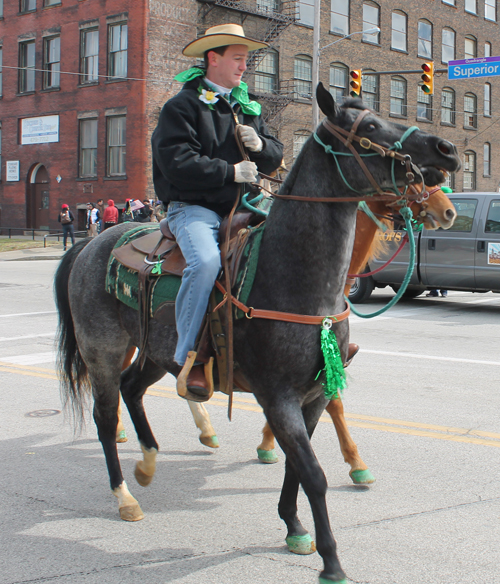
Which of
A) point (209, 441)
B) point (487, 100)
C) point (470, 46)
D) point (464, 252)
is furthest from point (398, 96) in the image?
point (209, 441)

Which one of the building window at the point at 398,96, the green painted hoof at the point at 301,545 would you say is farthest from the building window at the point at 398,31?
the green painted hoof at the point at 301,545

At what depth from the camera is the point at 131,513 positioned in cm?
409

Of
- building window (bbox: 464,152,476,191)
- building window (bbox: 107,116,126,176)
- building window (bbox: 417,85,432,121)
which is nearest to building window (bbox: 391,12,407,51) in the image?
building window (bbox: 417,85,432,121)

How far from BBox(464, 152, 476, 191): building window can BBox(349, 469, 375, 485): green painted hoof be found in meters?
43.1

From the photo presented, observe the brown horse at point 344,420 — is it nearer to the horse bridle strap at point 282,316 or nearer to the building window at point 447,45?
the horse bridle strap at point 282,316

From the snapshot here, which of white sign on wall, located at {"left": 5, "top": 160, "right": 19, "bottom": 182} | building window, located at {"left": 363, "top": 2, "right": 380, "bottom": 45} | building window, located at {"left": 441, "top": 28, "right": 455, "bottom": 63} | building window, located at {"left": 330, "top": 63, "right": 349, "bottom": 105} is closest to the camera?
white sign on wall, located at {"left": 5, "top": 160, "right": 19, "bottom": 182}

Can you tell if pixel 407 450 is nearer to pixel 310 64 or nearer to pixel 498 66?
pixel 498 66

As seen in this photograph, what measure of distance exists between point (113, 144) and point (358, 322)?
22931 mm

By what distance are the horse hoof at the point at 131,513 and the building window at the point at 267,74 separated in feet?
105

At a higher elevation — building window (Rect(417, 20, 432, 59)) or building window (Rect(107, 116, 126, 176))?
building window (Rect(417, 20, 432, 59))

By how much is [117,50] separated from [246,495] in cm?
3038

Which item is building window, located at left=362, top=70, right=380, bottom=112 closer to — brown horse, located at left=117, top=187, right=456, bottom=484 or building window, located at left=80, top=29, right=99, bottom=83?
building window, located at left=80, top=29, right=99, bottom=83

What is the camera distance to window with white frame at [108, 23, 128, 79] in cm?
3131

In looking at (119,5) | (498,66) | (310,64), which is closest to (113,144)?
(119,5)
